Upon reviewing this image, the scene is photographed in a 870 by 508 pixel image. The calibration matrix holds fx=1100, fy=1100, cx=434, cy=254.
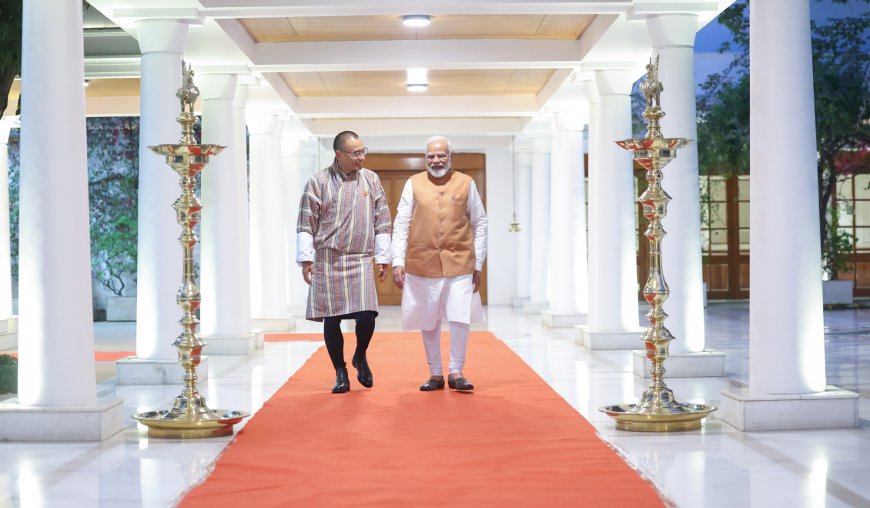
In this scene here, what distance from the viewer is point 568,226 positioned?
44.6 ft

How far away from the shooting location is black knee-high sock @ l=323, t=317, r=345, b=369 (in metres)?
7.23

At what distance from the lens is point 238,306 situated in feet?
35.0

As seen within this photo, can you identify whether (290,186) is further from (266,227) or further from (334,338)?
(334,338)

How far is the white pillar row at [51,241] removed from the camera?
5.70 m

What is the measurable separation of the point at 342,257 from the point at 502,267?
12.9m

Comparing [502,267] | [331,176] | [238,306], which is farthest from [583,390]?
[502,267]

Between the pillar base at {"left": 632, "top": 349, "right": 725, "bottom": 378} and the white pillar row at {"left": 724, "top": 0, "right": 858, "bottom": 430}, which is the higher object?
the white pillar row at {"left": 724, "top": 0, "right": 858, "bottom": 430}

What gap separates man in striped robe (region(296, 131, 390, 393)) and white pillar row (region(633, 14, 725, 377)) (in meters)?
2.28

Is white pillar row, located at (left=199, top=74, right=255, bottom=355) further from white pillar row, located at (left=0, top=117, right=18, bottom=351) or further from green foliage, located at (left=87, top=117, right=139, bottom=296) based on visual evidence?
green foliage, located at (left=87, top=117, right=139, bottom=296)

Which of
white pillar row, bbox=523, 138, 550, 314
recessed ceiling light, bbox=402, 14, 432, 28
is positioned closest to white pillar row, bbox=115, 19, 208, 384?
recessed ceiling light, bbox=402, 14, 432, 28

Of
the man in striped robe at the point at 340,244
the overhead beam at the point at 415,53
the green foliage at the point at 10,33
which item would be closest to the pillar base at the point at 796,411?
the man in striped robe at the point at 340,244

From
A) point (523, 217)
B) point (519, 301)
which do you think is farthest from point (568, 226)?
point (519, 301)

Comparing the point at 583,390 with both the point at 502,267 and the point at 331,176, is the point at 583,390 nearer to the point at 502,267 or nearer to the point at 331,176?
the point at 331,176

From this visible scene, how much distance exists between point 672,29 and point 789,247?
2.77 m
